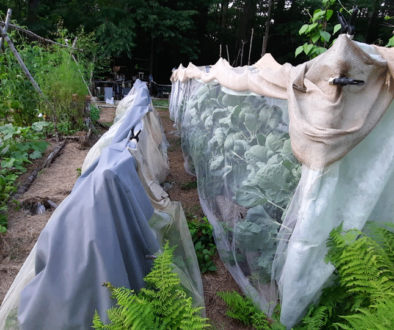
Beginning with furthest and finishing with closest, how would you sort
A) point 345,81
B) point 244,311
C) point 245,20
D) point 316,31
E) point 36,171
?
point 245,20 < point 36,171 < point 316,31 < point 244,311 < point 345,81

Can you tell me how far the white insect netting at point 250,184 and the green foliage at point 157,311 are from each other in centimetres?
83

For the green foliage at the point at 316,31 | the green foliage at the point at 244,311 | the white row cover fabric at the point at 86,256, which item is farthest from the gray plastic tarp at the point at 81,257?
the green foliage at the point at 316,31

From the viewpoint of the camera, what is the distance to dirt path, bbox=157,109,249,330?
2.21 metres

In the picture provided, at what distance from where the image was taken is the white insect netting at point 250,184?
2053 mm

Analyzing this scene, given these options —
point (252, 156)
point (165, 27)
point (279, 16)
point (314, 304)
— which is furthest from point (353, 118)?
point (279, 16)

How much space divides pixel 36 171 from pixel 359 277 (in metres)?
4.61

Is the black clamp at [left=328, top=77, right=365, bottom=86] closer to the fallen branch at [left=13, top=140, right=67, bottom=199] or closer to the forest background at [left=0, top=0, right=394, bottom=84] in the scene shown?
the fallen branch at [left=13, top=140, right=67, bottom=199]

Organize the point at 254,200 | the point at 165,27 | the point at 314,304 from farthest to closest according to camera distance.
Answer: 1. the point at 165,27
2. the point at 254,200
3. the point at 314,304

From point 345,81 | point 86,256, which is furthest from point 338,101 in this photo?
point 86,256

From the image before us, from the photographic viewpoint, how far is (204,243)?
10.3 ft

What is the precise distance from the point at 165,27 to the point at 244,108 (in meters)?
15.5

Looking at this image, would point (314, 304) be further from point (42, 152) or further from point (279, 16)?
point (279, 16)

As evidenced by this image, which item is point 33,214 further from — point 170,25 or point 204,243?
point 170,25

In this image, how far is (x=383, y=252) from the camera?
1445mm
